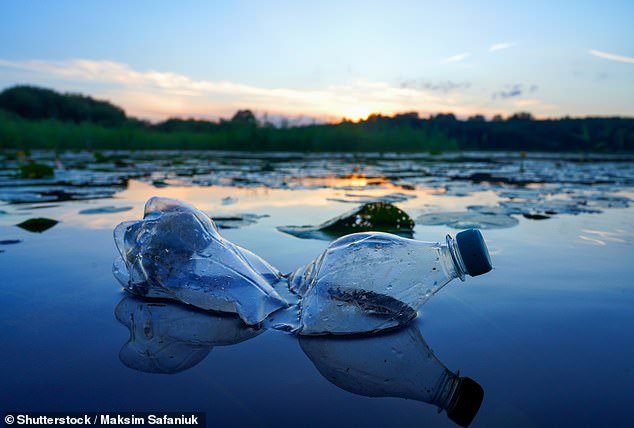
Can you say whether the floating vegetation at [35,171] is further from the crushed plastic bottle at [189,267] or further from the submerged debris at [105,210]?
the crushed plastic bottle at [189,267]

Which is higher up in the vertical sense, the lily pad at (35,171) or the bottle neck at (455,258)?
the bottle neck at (455,258)

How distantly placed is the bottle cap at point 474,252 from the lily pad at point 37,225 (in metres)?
2.42

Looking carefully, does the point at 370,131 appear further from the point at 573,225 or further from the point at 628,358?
the point at 628,358

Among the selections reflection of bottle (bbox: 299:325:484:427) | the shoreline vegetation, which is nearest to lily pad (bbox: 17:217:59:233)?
reflection of bottle (bbox: 299:325:484:427)

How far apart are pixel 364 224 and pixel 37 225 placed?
201cm

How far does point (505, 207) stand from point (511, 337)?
2.75 m

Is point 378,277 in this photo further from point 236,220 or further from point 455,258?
point 236,220

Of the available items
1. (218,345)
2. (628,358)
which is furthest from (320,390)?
(628,358)

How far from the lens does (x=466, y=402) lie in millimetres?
883

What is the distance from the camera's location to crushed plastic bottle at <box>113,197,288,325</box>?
4.68ft

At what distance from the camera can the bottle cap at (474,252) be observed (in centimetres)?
127

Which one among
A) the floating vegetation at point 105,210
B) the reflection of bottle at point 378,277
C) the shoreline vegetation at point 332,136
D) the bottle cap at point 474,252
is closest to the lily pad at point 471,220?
the reflection of bottle at point 378,277

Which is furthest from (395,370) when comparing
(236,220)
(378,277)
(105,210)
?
(105,210)

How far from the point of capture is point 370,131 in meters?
21.7
